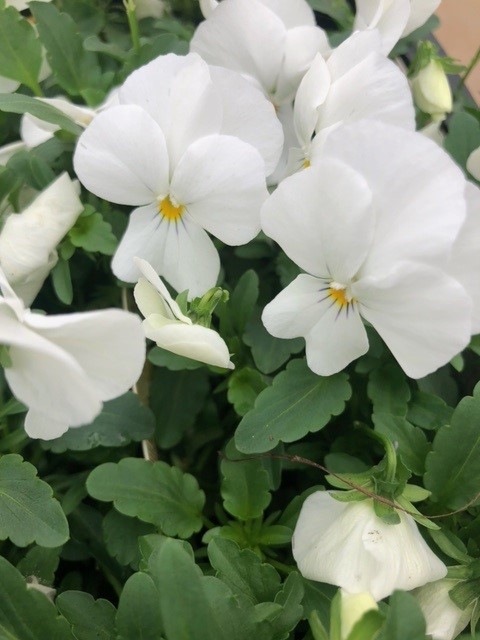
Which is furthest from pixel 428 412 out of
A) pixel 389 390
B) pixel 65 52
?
pixel 65 52

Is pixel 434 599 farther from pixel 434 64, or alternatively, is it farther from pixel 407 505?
pixel 434 64

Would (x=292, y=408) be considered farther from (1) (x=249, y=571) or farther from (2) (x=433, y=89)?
(2) (x=433, y=89)

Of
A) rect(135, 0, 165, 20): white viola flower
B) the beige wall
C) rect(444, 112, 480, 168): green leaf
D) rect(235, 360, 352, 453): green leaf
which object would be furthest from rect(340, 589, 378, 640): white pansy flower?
the beige wall

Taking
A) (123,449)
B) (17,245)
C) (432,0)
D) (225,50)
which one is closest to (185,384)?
(123,449)

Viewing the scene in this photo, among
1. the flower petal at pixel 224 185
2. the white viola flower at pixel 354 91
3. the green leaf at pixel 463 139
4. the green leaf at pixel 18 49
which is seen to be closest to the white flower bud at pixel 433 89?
the green leaf at pixel 463 139

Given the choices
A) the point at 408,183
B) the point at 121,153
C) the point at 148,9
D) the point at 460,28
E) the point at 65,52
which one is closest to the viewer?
the point at 408,183

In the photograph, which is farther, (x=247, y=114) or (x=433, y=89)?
(x=433, y=89)
